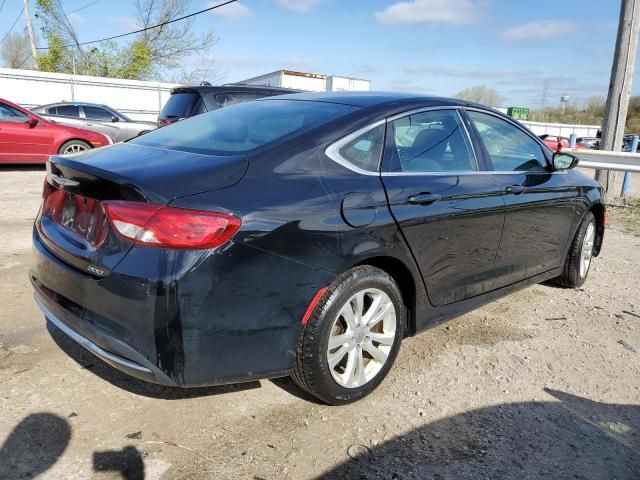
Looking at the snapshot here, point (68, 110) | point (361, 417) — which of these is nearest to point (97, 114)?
point (68, 110)

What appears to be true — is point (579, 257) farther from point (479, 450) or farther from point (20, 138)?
point (20, 138)

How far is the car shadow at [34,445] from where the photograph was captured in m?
2.17

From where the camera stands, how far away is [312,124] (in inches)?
109

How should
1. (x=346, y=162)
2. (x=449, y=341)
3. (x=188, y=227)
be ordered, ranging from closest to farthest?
(x=188, y=227) < (x=346, y=162) < (x=449, y=341)

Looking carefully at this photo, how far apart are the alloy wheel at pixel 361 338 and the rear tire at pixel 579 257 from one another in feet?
8.03

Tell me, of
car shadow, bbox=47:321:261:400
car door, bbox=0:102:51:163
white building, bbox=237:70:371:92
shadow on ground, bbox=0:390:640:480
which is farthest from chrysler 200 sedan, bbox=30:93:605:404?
white building, bbox=237:70:371:92

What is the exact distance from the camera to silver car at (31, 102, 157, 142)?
1357 centimetres

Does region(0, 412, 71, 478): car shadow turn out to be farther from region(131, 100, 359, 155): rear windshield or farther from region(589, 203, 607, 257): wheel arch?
region(589, 203, 607, 257): wheel arch

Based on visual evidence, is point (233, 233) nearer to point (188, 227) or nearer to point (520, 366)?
point (188, 227)

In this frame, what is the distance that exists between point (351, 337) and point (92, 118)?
1332cm

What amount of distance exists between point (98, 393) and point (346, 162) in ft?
5.77

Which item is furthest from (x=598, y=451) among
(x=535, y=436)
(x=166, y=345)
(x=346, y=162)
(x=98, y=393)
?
(x=98, y=393)

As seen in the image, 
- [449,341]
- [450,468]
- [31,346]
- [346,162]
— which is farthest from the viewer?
[449,341]

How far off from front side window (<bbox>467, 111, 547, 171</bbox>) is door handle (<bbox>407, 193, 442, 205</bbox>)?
32.5 inches
